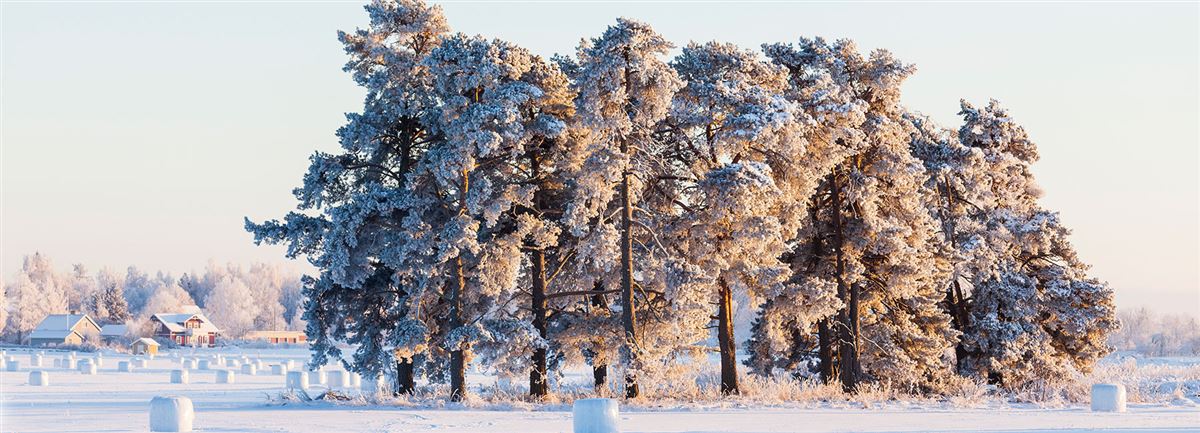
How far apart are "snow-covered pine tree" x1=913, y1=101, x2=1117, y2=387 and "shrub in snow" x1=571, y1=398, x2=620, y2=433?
66.6 ft

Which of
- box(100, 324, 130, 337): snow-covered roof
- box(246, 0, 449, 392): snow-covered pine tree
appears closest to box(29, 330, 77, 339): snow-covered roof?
box(100, 324, 130, 337): snow-covered roof

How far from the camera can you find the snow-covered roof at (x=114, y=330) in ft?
470

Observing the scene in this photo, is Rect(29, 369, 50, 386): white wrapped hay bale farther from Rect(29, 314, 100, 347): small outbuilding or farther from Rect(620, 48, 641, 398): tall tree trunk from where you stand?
Rect(29, 314, 100, 347): small outbuilding

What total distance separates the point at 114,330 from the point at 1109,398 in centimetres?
13316

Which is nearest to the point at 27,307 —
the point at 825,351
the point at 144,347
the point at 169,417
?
the point at 144,347

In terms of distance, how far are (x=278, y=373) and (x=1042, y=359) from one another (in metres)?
44.2

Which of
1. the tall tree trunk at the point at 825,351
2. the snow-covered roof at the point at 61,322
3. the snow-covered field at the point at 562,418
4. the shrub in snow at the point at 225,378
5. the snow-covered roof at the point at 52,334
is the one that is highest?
the snow-covered roof at the point at 61,322

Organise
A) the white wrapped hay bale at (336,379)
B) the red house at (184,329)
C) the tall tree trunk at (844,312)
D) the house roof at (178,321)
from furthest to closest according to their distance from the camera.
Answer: the house roof at (178,321)
the red house at (184,329)
the white wrapped hay bale at (336,379)
the tall tree trunk at (844,312)

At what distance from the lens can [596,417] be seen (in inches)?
906

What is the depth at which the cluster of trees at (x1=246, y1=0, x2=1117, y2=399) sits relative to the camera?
3347 centimetres

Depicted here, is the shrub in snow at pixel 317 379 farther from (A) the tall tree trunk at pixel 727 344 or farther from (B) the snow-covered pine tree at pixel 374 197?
(A) the tall tree trunk at pixel 727 344

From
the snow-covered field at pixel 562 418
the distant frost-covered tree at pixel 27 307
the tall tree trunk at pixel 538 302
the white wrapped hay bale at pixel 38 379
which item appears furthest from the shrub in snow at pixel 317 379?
the distant frost-covered tree at pixel 27 307

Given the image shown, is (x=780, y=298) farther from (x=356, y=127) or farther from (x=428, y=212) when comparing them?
(x=356, y=127)

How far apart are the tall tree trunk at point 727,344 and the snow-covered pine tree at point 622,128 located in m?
2.52
